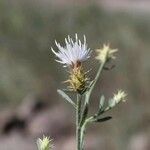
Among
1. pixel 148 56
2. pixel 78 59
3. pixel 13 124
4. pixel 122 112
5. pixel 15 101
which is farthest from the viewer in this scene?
pixel 148 56

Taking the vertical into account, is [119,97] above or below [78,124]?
above

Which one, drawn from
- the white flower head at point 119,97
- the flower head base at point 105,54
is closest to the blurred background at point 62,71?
the white flower head at point 119,97

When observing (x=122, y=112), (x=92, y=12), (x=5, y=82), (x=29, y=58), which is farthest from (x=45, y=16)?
(x=122, y=112)

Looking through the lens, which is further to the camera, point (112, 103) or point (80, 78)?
point (112, 103)

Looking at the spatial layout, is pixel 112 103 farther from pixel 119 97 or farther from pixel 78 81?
pixel 78 81

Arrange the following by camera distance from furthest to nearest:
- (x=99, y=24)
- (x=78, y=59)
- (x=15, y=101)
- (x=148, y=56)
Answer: (x=99, y=24)
(x=148, y=56)
(x=15, y=101)
(x=78, y=59)

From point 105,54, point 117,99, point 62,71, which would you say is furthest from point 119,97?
point 62,71

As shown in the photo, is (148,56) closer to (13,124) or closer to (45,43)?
(45,43)

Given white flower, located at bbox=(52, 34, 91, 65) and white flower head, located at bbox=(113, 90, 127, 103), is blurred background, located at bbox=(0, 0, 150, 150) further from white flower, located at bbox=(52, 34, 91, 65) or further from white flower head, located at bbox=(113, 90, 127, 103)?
white flower, located at bbox=(52, 34, 91, 65)
